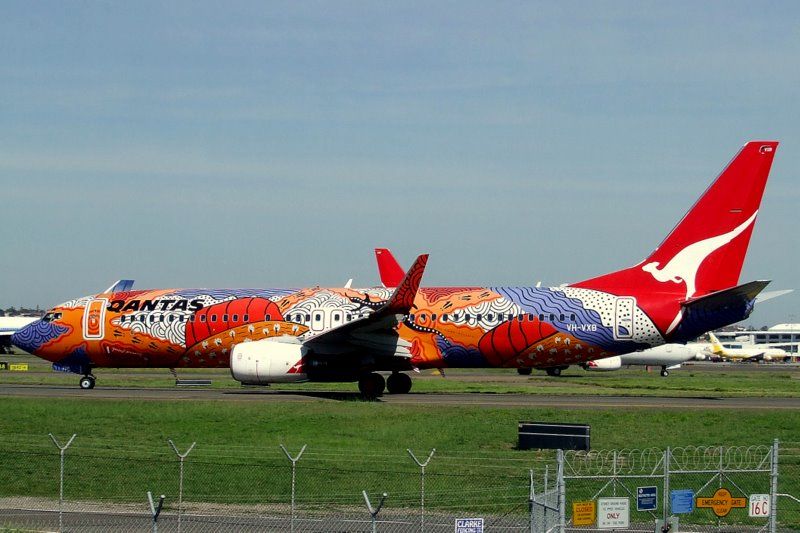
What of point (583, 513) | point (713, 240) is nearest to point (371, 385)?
point (713, 240)

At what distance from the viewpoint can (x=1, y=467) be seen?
2433 centimetres

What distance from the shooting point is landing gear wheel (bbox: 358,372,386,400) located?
39.2m

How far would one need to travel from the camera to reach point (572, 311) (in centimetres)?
3938

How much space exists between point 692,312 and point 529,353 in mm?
5836

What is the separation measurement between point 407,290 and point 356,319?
2.77 m

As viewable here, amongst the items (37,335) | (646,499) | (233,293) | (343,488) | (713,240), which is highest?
(713,240)

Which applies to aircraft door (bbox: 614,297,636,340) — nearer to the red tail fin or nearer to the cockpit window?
the red tail fin

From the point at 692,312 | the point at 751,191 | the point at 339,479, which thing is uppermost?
the point at 751,191

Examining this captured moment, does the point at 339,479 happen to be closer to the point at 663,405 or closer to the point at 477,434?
the point at 477,434

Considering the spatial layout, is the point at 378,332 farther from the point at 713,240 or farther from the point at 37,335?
the point at 37,335

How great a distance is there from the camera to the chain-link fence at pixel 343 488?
1803 centimetres

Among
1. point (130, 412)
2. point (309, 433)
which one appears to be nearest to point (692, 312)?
point (309, 433)

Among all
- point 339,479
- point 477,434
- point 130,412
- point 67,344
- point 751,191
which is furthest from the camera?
point 67,344

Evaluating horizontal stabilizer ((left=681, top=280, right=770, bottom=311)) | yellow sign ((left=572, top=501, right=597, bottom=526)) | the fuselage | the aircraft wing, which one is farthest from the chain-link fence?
the fuselage
